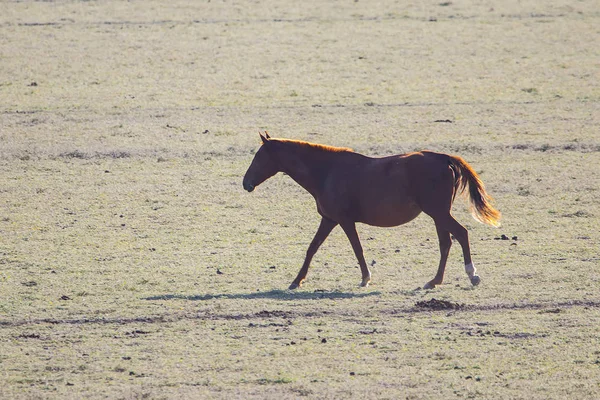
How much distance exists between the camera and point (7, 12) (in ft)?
101

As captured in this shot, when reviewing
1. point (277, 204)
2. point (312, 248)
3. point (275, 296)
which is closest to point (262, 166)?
point (312, 248)

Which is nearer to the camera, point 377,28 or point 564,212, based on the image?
point 564,212

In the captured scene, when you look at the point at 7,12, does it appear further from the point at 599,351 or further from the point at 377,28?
the point at 599,351

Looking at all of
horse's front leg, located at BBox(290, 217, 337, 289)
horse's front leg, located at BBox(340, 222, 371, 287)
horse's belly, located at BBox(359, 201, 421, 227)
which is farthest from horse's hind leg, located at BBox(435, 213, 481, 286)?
horse's front leg, located at BBox(290, 217, 337, 289)

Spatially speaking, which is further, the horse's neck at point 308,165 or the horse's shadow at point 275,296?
the horse's neck at point 308,165

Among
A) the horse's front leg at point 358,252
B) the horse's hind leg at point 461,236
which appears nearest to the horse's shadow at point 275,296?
the horse's front leg at point 358,252

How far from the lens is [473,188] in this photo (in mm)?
11258

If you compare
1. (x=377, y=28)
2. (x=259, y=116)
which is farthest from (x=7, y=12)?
(x=259, y=116)

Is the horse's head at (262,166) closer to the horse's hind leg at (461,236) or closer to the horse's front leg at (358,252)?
the horse's front leg at (358,252)

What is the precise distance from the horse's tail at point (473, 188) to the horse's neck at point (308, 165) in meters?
1.50

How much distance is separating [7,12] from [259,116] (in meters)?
13.7

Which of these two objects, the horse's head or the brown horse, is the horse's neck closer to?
the brown horse

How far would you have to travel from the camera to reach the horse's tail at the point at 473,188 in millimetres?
11109

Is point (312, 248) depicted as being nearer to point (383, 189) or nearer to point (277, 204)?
point (383, 189)
